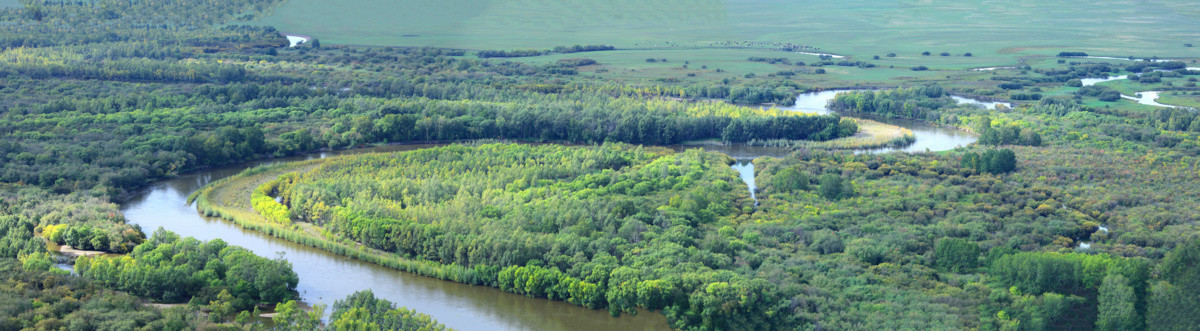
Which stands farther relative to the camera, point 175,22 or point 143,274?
point 175,22

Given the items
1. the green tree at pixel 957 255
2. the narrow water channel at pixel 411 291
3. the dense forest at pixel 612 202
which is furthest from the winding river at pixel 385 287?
the green tree at pixel 957 255

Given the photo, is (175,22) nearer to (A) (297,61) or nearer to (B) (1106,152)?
(A) (297,61)

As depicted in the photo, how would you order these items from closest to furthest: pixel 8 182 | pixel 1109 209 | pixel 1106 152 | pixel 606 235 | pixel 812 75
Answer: pixel 606 235 < pixel 1109 209 < pixel 8 182 < pixel 1106 152 < pixel 812 75

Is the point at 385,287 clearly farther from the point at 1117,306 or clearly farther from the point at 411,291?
the point at 1117,306

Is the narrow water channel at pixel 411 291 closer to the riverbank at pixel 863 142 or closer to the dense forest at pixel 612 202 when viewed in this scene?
the dense forest at pixel 612 202

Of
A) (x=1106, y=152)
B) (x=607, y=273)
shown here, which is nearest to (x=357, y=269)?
(x=607, y=273)
